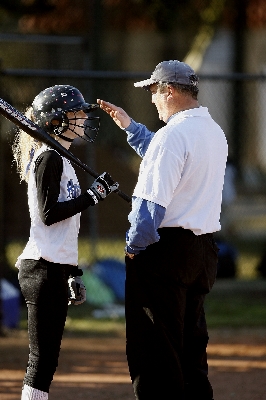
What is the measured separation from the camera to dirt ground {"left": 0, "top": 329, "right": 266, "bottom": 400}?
654 cm

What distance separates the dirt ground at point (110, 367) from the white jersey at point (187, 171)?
6.94 ft

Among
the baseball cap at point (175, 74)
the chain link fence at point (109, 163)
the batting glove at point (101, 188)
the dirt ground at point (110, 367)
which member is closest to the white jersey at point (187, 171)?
the baseball cap at point (175, 74)

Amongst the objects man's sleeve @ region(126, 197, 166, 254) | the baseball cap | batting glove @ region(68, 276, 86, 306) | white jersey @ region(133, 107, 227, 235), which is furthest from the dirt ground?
the baseball cap

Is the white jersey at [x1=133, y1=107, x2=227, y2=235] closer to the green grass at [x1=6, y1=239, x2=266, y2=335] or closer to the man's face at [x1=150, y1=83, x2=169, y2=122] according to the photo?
the man's face at [x1=150, y1=83, x2=169, y2=122]

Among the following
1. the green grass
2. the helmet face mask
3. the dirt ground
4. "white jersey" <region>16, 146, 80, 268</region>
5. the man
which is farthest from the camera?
the green grass

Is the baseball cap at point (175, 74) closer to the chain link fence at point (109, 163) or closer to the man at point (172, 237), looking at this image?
the man at point (172, 237)

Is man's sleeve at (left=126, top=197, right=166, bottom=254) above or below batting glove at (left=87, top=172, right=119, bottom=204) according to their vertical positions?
below

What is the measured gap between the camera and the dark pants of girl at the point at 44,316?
15.5ft

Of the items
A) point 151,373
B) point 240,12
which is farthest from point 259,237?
point 151,373

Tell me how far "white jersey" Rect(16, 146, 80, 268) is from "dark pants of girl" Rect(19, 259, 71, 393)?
0.18 ft

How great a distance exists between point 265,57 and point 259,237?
654 centimetres

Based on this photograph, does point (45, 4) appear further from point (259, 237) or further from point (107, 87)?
point (259, 237)

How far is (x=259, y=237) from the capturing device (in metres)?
17.0

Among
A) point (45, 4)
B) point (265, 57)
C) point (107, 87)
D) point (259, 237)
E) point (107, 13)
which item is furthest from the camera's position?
point (265, 57)
